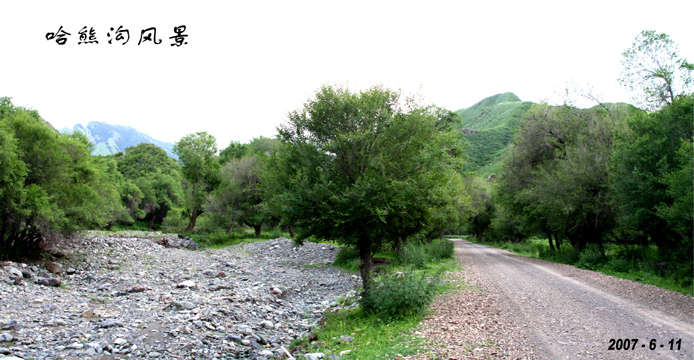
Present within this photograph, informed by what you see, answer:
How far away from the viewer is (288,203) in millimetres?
10164

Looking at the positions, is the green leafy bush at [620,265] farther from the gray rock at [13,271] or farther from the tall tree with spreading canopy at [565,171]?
the gray rock at [13,271]

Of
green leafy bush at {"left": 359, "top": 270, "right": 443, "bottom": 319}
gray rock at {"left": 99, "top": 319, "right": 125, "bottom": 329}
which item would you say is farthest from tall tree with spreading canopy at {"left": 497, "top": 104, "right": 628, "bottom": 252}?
gray rock at {"left": 99, "top": 319, "right": 125, "bottom": 329}

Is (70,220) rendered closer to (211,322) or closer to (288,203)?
(211,322)

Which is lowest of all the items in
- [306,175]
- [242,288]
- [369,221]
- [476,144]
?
[242,288]

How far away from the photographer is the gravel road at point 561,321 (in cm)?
609

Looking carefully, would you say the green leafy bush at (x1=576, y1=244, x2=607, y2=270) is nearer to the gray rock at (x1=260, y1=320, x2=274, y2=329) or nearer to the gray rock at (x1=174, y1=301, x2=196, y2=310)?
the gray rock at (x1=260, y1=320, x2=274, y2=329)

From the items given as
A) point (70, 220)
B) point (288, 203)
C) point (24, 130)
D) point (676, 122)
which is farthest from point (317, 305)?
point (24, 130)

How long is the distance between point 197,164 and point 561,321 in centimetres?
4429

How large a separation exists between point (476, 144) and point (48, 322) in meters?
113

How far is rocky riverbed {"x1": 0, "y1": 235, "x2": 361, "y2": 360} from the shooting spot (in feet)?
26.7

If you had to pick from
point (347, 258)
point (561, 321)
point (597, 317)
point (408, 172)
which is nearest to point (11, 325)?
point (408, 172)

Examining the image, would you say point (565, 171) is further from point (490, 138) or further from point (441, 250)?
point (490, 138)

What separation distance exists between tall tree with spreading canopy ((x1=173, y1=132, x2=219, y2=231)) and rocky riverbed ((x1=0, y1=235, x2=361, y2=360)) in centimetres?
2261

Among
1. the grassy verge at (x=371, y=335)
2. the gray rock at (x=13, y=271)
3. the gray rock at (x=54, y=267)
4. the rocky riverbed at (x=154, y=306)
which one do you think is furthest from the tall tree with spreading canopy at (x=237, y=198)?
the grassy verge at (x=371, y=335)
